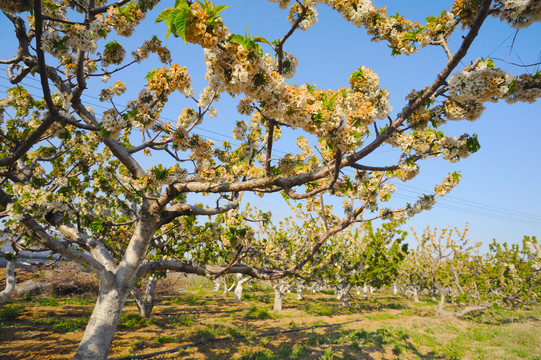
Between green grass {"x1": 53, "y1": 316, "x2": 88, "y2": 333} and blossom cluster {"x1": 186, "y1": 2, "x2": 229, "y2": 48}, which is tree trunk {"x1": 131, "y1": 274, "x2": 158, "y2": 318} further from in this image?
blossom cluster {"x1": 186, "y1": 2, "x2": 229, "y2": 48}

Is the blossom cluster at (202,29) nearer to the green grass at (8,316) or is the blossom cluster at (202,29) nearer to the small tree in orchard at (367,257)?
the green grass at (8,316)

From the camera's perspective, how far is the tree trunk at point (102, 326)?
4059 mm

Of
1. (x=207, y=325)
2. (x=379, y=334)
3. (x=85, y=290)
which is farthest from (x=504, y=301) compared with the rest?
(x=85, y=290)

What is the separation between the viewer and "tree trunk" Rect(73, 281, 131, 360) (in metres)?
4.06

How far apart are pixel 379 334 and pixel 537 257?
19.9 metres

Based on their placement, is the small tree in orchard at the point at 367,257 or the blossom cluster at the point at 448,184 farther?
the small tree in orchard at the point at 367,257

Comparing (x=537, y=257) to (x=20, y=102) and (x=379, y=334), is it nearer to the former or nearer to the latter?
(x=379, y=334)

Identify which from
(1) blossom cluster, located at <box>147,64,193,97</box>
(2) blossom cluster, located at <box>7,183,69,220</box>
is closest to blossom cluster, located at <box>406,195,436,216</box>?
(1) blossom cluster, located at <box>147,64,193,97</box>

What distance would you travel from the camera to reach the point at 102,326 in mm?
4273

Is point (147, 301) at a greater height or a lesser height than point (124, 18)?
lesser

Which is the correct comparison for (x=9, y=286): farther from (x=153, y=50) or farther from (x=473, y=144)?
(x=473, y=144)

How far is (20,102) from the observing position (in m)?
6.17

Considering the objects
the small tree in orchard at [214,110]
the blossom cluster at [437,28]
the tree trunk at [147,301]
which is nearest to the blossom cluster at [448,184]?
the small tree in orchard at [214,110]

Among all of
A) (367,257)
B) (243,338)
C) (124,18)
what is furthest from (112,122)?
(367,257)
